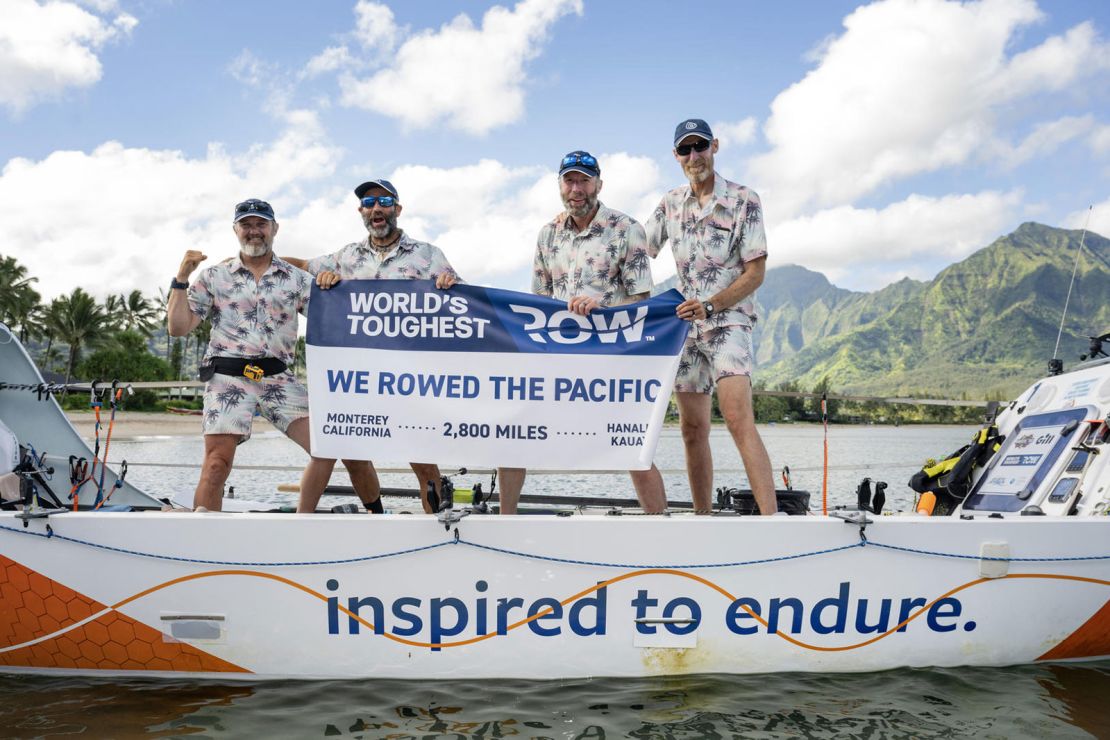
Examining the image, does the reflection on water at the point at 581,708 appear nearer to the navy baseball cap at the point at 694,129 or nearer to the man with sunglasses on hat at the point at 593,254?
the man with sunglasses on hat at the point at 593,254

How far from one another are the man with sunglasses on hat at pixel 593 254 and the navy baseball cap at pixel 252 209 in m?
1.74

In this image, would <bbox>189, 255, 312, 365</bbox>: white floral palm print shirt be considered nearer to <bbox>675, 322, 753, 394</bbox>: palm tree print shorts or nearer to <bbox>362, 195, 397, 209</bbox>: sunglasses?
<bbox>362, 195, 397, 209</bbox>: sunglasses

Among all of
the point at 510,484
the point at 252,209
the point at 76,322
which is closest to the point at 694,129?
the point at 510,484

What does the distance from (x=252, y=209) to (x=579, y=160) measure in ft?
6.39

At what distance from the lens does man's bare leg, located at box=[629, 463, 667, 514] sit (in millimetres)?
4285

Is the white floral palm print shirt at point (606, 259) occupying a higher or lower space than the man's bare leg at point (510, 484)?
higher

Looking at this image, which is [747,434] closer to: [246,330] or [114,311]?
[246,330]

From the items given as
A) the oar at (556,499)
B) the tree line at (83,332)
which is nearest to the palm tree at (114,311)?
the tree line at (83,332)

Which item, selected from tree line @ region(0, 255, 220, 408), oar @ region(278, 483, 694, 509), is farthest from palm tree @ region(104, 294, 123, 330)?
oar @ region(278, 483, 694, 509)

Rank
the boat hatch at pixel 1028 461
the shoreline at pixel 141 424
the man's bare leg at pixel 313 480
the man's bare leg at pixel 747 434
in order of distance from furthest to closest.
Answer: the shoreline at pixel 141 424 → the boat hatch at pixel 1028 461 → the man's bare leg at pixel 313 480 → the man's bare leg at pixel 747 434

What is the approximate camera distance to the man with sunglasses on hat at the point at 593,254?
4.39 meters

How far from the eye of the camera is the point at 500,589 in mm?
3639

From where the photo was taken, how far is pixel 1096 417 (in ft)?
16.2

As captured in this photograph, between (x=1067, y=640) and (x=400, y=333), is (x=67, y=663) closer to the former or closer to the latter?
(x=400, y=333)
